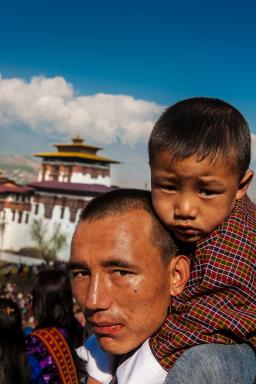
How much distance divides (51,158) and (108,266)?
43266 mm

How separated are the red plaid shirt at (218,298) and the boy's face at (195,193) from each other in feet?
0.14

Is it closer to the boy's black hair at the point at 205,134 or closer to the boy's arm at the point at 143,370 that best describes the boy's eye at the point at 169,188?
the boy's black hair at the point at 205,134

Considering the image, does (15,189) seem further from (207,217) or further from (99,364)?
(207,217)

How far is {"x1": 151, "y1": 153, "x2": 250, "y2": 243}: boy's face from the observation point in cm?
144

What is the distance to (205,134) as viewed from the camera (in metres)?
1.45

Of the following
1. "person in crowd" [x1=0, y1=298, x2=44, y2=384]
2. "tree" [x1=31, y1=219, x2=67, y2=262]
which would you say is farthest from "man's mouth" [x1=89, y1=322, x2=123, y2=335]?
"tree" [x1=31, y1=219, x2=67, y2=262]

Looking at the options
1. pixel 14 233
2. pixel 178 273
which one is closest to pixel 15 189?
pixel 14 233

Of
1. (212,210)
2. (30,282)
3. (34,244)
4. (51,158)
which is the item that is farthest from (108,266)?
(51,158)

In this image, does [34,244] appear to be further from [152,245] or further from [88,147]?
[152,245]

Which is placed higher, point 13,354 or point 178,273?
point 178,273

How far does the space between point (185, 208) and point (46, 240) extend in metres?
38.5

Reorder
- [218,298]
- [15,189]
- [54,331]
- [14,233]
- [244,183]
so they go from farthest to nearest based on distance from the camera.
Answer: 1. [14,233]
2. [15,189]
3. [54,331]
4. [244,183]
5. [218,298]

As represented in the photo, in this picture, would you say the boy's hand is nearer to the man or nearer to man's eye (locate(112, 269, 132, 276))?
the man

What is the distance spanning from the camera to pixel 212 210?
146 cm
